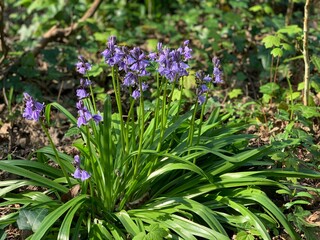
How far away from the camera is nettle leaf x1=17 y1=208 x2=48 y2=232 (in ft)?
10.2

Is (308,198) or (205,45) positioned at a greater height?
(205,45)

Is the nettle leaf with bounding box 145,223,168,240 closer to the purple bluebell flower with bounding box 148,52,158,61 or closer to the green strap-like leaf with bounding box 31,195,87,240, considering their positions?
the green strap-like leaf with bounding box 31,195,87,240

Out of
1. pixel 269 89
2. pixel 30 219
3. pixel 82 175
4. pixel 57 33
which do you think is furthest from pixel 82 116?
pixel 57 33

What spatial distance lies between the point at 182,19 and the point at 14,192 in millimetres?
3622

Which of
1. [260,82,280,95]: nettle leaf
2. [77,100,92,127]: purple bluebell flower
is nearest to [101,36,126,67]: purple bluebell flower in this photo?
[77,100,92,127]: purple bluebell flower

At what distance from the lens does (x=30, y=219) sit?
10.3ft

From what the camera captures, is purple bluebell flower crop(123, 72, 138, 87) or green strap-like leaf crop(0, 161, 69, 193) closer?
purple bluebell flower crop(123, 72, 138, 87)

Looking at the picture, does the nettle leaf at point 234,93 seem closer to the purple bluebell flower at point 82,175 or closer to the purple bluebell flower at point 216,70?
the purple bluebell flower at point 216,70

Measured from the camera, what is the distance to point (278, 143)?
12.4 feet

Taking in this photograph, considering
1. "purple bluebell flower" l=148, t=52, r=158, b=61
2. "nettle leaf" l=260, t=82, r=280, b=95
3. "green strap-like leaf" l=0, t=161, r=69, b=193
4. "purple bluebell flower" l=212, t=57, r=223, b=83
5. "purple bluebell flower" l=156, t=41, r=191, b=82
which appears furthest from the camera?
"nettle leaf" l=260, t=82, r=280, b=95

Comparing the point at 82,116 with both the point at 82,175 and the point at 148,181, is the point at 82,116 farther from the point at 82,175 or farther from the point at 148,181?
the point at 148,181

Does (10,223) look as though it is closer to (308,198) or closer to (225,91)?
(308,198)

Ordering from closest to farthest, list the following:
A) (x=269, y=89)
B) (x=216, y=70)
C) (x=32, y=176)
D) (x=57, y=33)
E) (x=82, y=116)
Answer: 1. (x=82, y=116)
2. (x=216, y=70)
3. (x=32, y=176)
4. (x=269, y=89)
5. (x=57, y=33)

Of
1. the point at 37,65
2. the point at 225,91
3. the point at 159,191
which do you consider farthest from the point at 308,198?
the point at 37,65
